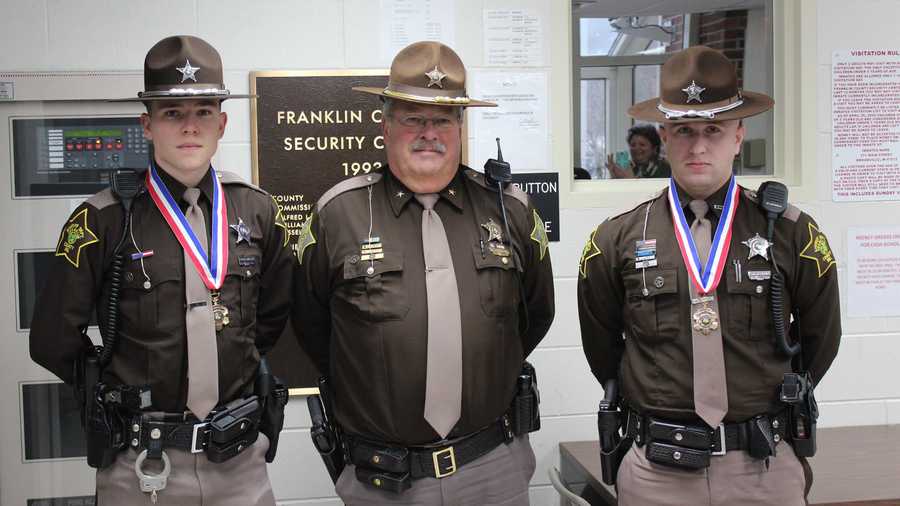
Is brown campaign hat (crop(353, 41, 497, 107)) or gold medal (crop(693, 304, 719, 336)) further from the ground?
brown campaign hat (crop(353, 41, 497, 107))

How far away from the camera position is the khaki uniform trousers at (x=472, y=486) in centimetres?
254

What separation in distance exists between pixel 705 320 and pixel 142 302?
1514mm

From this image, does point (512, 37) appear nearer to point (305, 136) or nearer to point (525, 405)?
point (305, 136)

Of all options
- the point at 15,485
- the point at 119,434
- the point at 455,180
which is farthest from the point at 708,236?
the point at 15,485

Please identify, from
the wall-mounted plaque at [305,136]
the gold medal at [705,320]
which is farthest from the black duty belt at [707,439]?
the wall-mounted plaque at [305,136]

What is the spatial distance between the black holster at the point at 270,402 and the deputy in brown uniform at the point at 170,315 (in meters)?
0.02

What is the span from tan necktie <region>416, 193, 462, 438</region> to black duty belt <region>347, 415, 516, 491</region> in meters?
0.06

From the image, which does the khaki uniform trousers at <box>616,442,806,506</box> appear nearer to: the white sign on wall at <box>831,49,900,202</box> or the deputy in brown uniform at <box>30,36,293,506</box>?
→ the deputy in brown uniform at <box>30,36,293,506</box>

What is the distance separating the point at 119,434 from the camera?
8.04ft

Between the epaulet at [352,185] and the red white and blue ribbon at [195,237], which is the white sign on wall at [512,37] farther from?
the red white and blue ribbon at [195,237]

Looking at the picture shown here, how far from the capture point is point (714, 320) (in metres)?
2.54

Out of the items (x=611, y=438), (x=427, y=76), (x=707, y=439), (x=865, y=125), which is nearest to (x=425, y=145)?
(x=427, y=76)

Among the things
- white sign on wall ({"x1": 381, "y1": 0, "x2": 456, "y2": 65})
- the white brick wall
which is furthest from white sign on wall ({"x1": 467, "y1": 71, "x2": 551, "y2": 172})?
white sign on wall ({"x1": 381, "y1": 0, "x2": 456, "y2": 65})

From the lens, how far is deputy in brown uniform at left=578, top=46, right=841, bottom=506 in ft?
8.30
